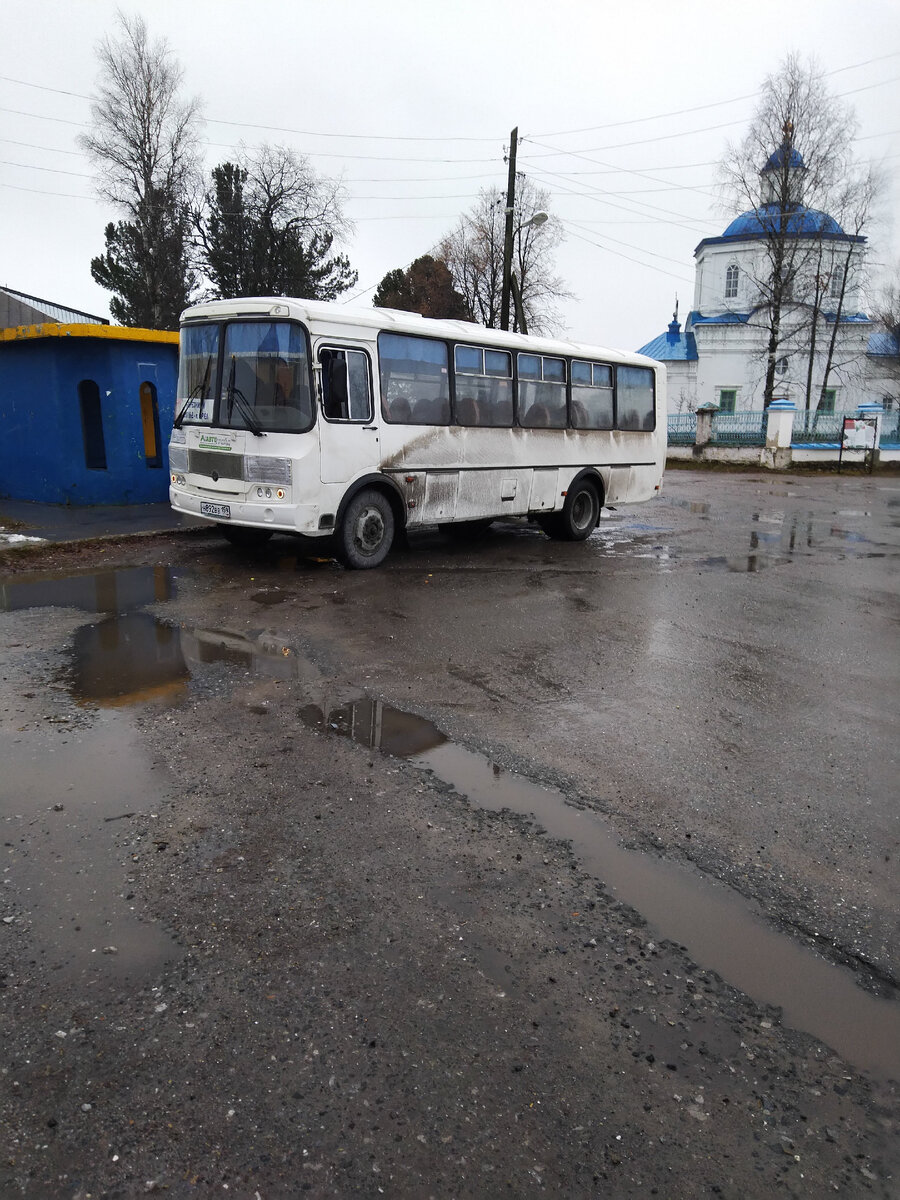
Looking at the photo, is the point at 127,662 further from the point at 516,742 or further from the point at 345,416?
the point at 345,416

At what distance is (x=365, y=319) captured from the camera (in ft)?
32.6

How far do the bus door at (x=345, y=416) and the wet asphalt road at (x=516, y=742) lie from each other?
1.30 m

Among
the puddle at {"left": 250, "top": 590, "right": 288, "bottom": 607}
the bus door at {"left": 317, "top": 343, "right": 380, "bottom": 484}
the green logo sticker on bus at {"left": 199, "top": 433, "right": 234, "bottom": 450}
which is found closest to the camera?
the puddle at {"left": 250, "top": 590, "right": 288, "bottom": 607}

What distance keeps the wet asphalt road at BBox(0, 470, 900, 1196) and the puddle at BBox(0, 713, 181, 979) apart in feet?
0.05

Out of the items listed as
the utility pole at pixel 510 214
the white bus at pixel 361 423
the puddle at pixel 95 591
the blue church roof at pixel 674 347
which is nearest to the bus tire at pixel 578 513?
the white bus at pixel 361 423

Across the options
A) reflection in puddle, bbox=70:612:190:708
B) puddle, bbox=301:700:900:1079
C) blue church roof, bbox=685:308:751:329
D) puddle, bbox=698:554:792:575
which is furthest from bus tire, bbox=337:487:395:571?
blue church roof, bbox=685:308:751:329

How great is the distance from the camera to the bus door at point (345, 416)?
9461 millimetres

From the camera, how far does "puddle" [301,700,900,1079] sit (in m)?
2.79

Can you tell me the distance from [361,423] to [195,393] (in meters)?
2.00

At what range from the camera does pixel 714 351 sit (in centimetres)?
5169

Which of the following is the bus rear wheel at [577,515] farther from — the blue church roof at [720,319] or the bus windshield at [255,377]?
the blue church roof at [720,319]

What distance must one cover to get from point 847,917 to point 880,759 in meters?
1.88

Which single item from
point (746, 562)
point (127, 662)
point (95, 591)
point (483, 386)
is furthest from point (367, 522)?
point (746, 562)

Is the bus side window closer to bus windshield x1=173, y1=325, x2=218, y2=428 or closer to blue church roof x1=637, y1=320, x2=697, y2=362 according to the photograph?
bus windshield x1=173, y1=325, x2=218, y2=428
